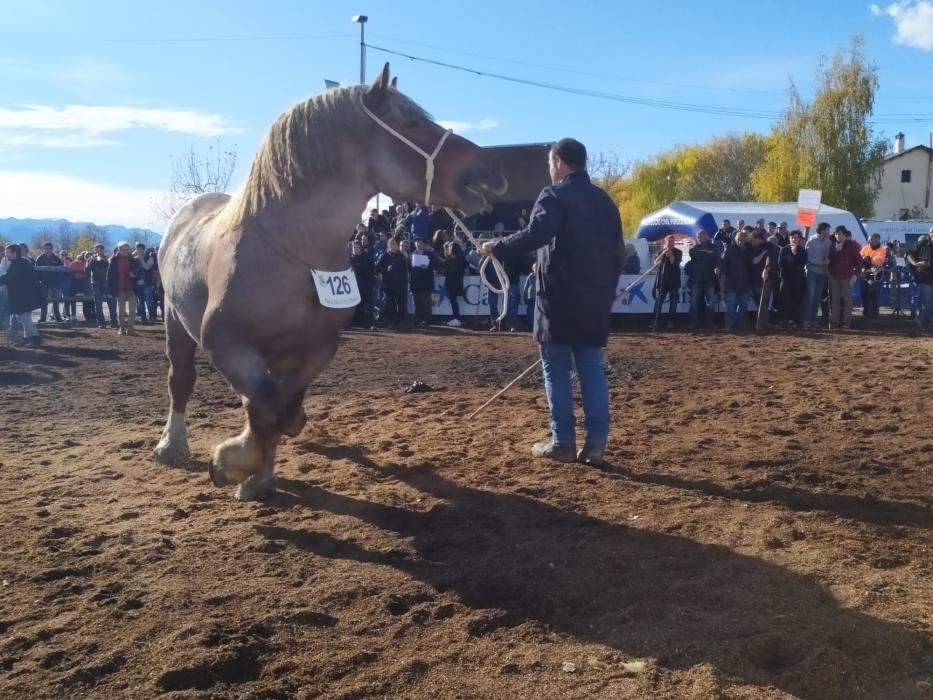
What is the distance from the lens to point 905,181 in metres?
71.9

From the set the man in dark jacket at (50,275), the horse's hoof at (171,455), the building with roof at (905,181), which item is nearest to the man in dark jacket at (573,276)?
the horse's hoof at (171,455)

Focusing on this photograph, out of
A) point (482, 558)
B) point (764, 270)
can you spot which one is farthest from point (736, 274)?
point (482, 558)

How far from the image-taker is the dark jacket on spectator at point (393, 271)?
17547mm

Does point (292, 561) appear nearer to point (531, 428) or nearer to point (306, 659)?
point (306, 659)

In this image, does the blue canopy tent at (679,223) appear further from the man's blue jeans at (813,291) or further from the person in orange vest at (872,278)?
the man's blue jeans at (813,291)

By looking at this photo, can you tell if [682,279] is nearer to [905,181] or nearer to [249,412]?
[249,412]

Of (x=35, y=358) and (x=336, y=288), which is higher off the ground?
(x=336, y=288)

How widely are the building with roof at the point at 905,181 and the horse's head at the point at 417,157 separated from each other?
7580cm

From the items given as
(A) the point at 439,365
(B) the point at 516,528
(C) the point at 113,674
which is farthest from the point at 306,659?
(A) the point at 439,365

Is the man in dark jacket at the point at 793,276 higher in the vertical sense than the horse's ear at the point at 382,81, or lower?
lower

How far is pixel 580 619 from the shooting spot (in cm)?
341

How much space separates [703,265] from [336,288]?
1370 centimetres

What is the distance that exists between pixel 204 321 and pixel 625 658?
2.96 m

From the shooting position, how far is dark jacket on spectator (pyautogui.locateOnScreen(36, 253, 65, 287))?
21.1m
